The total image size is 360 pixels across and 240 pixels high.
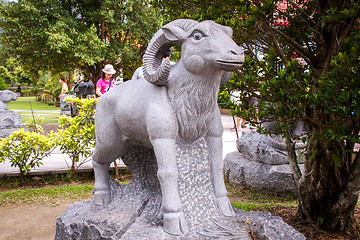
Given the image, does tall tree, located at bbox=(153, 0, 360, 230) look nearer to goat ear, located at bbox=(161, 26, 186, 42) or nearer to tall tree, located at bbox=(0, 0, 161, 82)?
goat ear, located at bbox=(161, 26, 186, 42)

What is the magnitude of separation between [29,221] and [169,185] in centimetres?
290

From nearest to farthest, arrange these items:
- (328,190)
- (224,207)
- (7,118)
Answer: (224,207) < (328,190) < (7,118)

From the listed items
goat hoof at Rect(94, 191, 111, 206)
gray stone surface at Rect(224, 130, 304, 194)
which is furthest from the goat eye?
gray stone surface at Rect(224, 130, 304, 194)

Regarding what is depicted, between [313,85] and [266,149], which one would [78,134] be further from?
[313,85]

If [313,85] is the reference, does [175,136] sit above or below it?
below

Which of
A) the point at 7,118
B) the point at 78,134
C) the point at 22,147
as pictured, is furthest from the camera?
the point at 7,118

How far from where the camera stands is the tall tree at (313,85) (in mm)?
2406

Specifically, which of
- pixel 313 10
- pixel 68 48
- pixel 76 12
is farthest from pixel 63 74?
pixel 313 10

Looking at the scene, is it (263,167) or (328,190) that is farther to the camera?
(263,167)

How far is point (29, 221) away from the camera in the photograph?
13.6ft

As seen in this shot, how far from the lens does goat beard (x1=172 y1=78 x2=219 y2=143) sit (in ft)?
6.83

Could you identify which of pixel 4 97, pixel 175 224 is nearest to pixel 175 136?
pixel 175 224

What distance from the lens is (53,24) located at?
11.2 metres

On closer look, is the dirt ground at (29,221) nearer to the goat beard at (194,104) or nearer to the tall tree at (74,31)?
the goat beard at (194,104)
